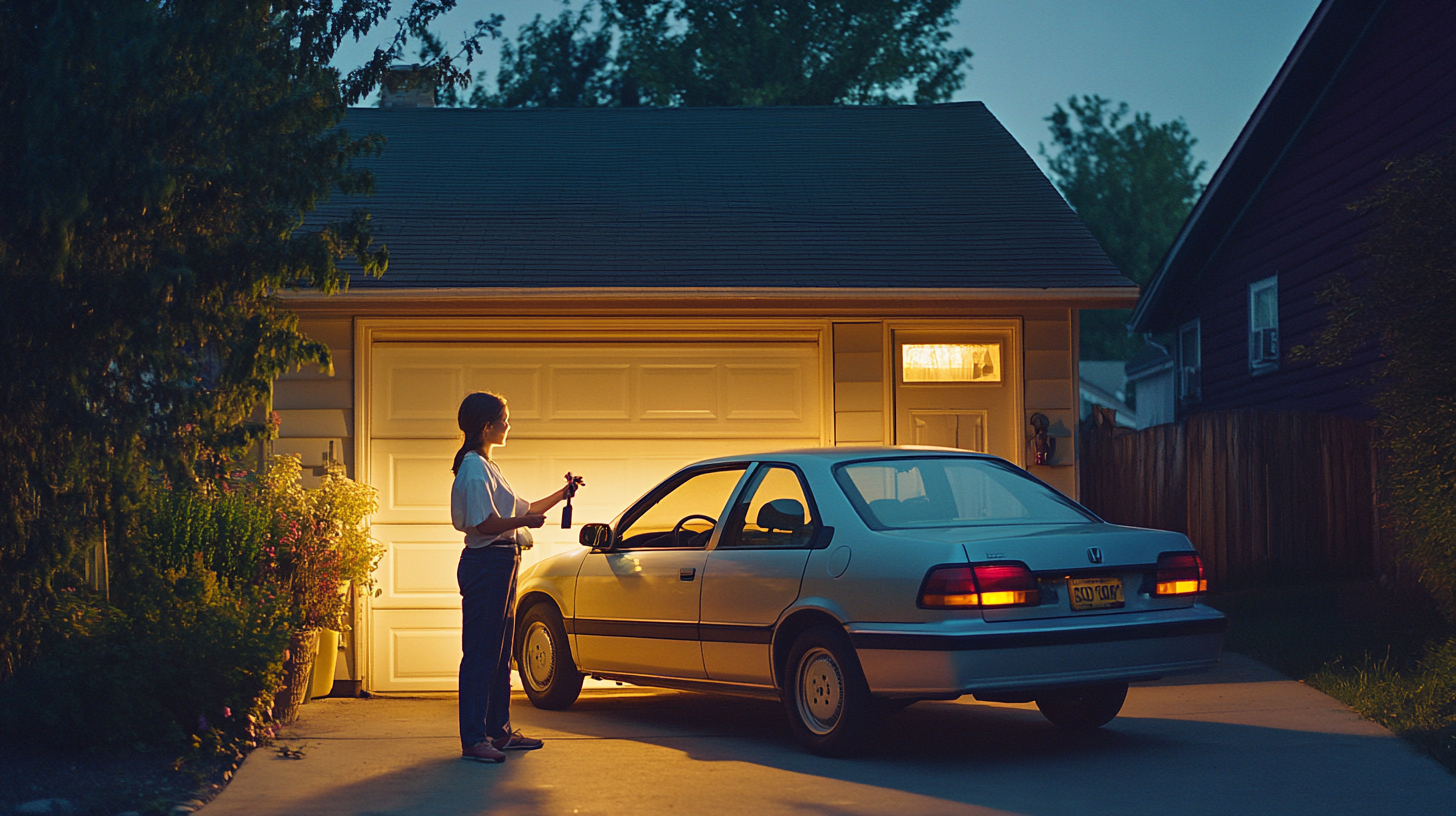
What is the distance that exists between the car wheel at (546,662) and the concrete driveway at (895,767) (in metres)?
0.18

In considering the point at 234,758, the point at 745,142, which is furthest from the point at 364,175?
the point at 745,142

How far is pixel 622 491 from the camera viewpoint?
1084 centimetres

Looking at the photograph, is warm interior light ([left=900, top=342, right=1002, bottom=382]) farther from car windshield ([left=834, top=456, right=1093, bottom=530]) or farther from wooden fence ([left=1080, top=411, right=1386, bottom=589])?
wooden fence ([left=1080, top=411, right=1386, bottom=589])

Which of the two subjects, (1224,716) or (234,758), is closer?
(234,758)

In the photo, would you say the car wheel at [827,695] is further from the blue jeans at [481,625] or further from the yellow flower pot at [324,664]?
the yellow flower pot at [324,664]

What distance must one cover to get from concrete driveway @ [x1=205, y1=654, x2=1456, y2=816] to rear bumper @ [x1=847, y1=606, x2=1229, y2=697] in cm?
45

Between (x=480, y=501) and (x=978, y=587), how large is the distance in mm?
2465

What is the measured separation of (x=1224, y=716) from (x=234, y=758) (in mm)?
5431

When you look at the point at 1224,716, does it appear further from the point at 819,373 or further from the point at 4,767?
the point at 4,767

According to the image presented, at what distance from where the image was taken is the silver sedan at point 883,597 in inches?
268

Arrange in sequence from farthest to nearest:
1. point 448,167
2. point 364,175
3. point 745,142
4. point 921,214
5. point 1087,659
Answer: point 745,142
point 448,167
point 921,214
point 364,175
point 1087,659

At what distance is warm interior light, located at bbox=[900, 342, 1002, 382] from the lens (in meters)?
10.9

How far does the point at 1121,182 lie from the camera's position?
5872 centimetres

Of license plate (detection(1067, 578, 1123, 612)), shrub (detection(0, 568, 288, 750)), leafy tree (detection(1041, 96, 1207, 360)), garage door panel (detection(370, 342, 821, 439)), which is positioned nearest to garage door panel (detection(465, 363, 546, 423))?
garage door panel (detection(370, 342, 821, 439))
